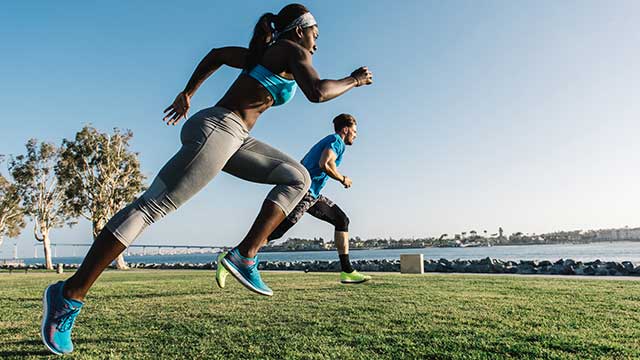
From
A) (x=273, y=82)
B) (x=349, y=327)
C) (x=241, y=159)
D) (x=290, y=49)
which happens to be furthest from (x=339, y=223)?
(x=290, y=49)

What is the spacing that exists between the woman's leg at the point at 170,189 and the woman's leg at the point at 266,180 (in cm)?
24

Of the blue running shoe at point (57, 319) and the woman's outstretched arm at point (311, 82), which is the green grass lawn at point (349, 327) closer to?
the blue running shoe at point (57, 319)

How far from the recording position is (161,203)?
2.87 meters

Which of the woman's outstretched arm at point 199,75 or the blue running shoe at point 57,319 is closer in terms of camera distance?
the blue running shoe at point 57,319

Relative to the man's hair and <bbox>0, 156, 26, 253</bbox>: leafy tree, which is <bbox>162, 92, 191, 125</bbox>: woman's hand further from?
<bbox>0, 156, 26, 253</bbox>: leafy tree

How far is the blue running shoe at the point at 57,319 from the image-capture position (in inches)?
109

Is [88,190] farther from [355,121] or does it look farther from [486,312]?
[486,312]

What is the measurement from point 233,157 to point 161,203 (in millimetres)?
538

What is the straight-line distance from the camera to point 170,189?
286cm

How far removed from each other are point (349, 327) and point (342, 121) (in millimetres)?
3251

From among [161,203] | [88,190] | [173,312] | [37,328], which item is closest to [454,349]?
[161,203]

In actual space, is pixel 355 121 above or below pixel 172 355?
above

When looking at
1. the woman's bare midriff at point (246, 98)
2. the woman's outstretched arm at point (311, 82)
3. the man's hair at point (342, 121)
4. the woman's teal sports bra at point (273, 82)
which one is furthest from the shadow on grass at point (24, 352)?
the man's hair at point (342, 121)

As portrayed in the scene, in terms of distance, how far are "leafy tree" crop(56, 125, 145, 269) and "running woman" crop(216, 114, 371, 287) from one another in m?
26.9
